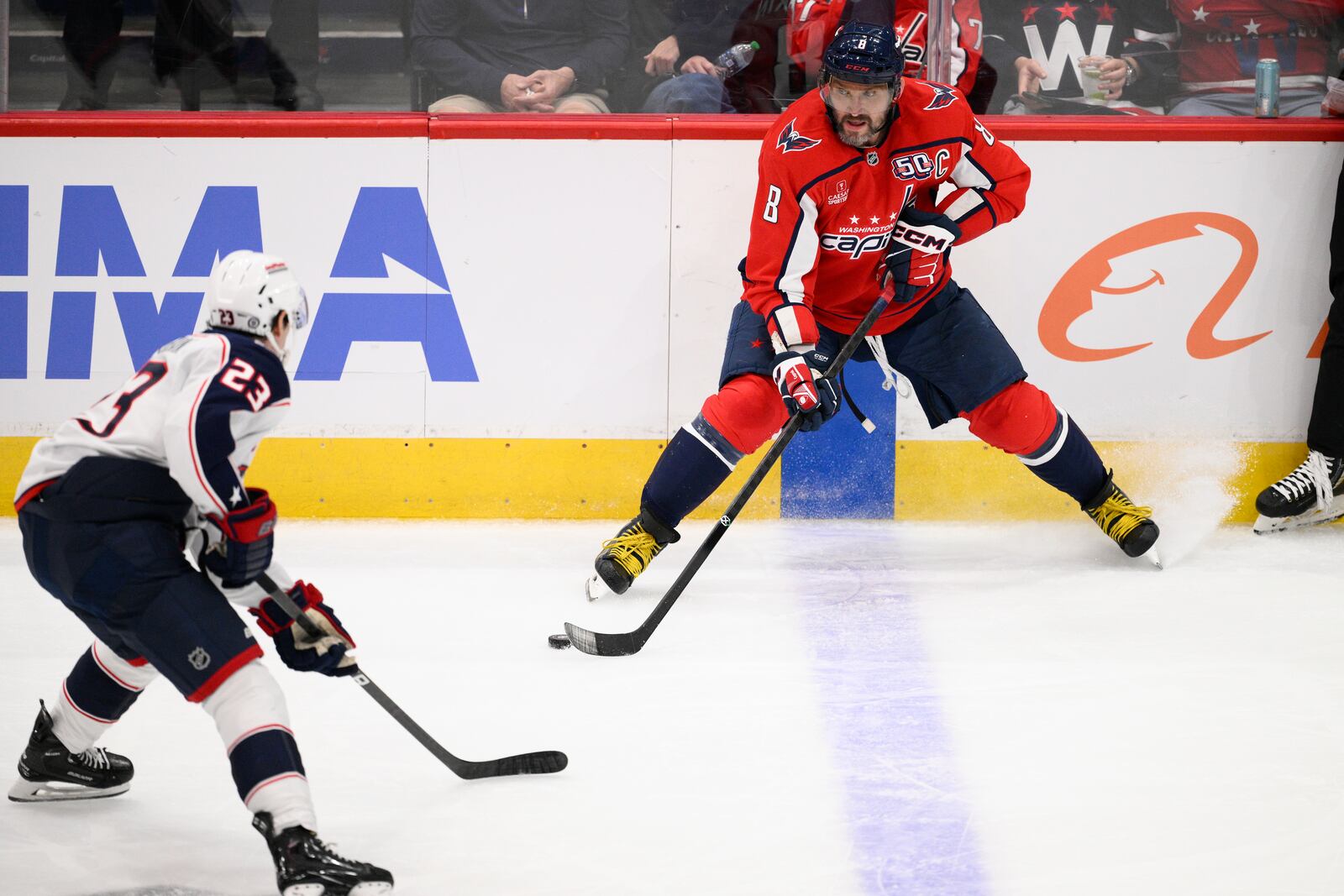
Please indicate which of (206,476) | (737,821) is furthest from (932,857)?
(206,476)

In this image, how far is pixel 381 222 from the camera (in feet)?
13.0

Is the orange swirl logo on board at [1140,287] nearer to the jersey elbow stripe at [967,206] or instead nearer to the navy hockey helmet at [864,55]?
the jersey elbow stripe at [967,206]

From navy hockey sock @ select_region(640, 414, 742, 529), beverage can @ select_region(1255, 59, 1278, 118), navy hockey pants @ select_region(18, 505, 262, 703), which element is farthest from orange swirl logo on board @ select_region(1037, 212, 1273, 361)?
navy hockey pants @ select_region(18, 505, 262, 703)

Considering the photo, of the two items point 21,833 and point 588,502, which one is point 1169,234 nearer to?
point 588,502

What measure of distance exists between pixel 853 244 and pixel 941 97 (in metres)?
0.41

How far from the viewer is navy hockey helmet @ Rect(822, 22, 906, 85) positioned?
3.06 meters

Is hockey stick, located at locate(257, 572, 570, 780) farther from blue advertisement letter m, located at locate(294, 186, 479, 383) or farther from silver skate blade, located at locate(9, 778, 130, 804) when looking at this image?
blue advertisement letter m, located at locate(294, 186, 479, 383)

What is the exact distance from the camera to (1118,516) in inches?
140

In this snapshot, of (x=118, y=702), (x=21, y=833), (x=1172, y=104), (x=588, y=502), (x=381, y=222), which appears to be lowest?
(x=588, y=502)

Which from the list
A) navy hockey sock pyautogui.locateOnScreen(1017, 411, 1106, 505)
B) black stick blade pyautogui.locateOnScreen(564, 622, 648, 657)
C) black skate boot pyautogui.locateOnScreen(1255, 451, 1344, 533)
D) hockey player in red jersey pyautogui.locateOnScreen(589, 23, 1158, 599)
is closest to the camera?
black stick blade pyautogui.locateOnScreen(564, 622, 648, 657)

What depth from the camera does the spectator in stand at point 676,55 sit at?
158 inches

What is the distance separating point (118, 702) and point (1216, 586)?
8.37ft

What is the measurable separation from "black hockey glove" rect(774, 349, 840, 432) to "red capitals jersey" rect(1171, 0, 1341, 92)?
5.46ft

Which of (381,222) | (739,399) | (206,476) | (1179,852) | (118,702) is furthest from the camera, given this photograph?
(381,222)
